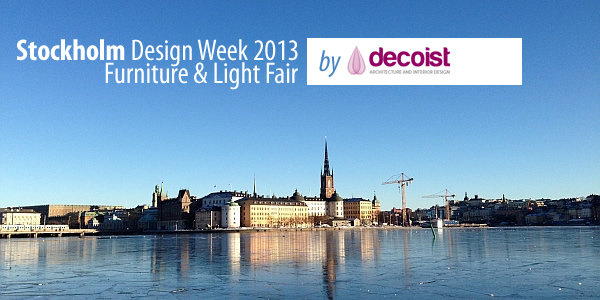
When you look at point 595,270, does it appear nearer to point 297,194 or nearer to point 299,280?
point 299,280

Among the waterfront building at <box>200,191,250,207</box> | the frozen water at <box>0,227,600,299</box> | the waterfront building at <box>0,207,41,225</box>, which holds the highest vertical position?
the waterfront building at <box>200,191,250,207</box>

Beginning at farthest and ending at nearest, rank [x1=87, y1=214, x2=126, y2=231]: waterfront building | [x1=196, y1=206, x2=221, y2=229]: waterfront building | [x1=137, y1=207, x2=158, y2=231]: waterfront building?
[x1=87, y1=214, x2=126, y2=231]: waterfront building, [x1=137, y1=207, x2=158, y2=231]: waterfront building, [x1=196, y1=206, x2=221, y2=229]: waterfront building

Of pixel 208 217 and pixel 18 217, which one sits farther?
pixel 18 217

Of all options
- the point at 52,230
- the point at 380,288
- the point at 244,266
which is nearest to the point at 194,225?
the point at 52,230

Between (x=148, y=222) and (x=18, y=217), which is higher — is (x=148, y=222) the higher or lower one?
the lower one

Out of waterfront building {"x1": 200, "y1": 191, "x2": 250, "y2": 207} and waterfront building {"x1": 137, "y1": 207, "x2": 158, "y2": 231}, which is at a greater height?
waterfront building {"x1": 200, "y1": 191, "x2": 250, "y2": 207}

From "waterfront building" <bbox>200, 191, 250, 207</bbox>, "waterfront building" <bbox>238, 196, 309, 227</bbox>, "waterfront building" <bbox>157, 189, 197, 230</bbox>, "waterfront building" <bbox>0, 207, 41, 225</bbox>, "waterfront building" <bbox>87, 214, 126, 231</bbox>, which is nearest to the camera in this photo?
"waterfront building" <bbox>238, 196, 309, 227</bbox>

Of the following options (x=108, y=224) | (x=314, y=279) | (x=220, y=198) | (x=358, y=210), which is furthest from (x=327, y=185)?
(x=314, y=279)

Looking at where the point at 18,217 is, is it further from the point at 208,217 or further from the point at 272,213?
the point at 272,213

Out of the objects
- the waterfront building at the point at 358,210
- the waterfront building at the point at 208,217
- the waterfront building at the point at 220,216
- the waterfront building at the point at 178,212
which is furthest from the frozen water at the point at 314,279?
the waterfront building at the point at 358,210

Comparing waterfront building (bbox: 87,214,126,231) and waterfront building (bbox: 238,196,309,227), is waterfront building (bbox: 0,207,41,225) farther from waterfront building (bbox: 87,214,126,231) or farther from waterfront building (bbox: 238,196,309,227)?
waterfront building (bbox: 238,196,309,227)

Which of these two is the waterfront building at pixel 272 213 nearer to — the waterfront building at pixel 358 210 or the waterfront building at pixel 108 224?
the waterfront building at pixel 358 210

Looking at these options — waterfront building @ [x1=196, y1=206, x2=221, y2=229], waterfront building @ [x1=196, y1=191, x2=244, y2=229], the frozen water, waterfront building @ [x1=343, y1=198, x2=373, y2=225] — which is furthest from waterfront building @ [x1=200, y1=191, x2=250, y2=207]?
the frozen water

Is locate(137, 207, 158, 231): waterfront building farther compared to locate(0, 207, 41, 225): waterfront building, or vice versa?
locate(137, 207, 158, 231): waterfront building
